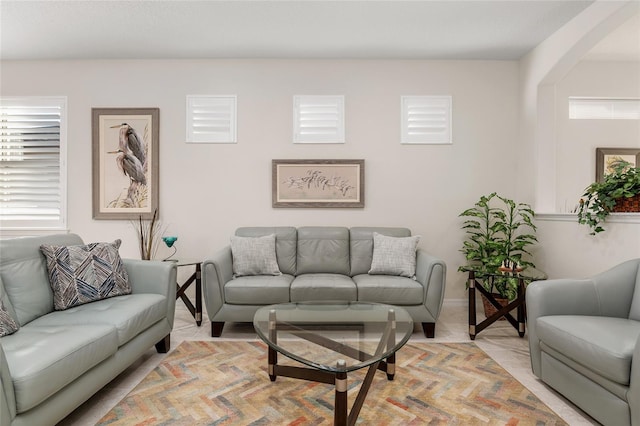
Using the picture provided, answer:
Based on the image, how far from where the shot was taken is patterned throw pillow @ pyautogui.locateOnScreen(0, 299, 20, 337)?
172 centimetres

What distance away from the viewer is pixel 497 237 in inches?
154

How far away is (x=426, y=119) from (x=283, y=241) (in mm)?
2113

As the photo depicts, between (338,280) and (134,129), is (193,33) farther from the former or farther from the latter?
(338,280)

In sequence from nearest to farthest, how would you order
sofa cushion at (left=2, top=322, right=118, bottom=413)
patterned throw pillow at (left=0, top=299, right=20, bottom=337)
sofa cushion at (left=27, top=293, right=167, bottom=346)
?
1. sofa cushion at (left=2, top=322, right=118, bottom=413)
2. patterned throw pillow at (left=0, top=299, right=20, bottom=337)
3. sofa cushion at (left=27, top=293, right=167, bottom=346)

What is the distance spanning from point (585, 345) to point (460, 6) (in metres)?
2.64

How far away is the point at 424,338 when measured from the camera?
2.99 metres

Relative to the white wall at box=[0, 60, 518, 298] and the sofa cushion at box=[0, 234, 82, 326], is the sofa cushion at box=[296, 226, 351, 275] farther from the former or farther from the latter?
the sofa cushion at box=[0, 234, 82, 326]

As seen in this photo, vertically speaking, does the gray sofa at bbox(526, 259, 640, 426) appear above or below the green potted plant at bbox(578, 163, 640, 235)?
below

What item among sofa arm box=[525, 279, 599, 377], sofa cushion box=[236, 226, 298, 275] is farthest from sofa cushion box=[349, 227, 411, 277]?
sofa arm box=[525, 279, 599, 377]

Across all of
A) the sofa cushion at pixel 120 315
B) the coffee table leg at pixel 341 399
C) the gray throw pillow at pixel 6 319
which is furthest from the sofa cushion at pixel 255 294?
the coffee table leg at pixel 341 399

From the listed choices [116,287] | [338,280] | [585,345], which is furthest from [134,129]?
[585,345]

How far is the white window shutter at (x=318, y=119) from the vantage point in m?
3.90

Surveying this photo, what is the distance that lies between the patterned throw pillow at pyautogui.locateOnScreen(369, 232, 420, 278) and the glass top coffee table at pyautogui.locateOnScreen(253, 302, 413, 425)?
825mm

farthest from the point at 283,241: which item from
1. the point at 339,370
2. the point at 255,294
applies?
the point at 339,370
